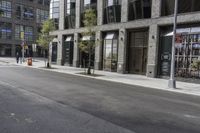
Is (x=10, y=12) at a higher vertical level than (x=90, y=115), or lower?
higher

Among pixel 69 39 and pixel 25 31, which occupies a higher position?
pixel 25 31

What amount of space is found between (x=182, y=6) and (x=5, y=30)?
5734 cm

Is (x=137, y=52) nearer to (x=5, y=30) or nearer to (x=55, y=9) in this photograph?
(x=55, y=9)

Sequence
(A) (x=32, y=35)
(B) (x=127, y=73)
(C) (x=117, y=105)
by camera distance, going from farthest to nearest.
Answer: (A) (x=32, y=35)
(B) (x=127, y=73)
(C) (x=117, y=105)

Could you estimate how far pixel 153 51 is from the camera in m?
25.3

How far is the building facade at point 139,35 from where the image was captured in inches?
893

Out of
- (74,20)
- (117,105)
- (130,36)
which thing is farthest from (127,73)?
(117,105)

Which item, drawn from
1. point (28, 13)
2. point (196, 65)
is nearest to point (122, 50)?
point (196, 65)

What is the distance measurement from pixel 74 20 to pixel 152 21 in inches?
576

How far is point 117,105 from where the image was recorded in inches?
428

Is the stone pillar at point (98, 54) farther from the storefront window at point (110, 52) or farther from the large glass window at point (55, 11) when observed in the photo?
the large glass window at point (55, 11)

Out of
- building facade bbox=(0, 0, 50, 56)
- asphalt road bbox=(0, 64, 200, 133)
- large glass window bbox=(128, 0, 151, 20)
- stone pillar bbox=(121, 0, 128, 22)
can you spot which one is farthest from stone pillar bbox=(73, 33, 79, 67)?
building facade bbox=(0, 0, 50, 56)

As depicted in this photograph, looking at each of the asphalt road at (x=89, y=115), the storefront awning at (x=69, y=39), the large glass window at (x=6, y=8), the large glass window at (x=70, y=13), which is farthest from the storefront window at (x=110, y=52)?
the large glass window at (x=6, y=8)

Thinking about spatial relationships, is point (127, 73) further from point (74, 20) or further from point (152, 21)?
point (74, 20)
